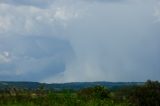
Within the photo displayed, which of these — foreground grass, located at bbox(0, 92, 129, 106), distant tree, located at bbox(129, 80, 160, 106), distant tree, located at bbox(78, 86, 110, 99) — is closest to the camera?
foreground grass, located at bbox(0, 92, 129, 106)

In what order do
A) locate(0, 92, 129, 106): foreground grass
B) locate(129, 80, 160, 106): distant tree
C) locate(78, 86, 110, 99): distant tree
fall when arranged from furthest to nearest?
locate(129, 80, 160, 106): distant tree
locate(78, 86, 110, 99): distant tree
locate(0, 92, 129, 106): foreground grass

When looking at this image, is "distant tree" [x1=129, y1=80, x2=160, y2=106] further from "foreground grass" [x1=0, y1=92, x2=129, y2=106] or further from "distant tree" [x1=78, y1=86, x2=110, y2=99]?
"foreground grass" [x1=0, y1=92, x2=129, y2=106]

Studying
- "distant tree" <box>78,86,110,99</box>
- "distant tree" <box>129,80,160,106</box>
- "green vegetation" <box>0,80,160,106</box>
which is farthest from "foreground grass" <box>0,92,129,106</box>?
"distant tree" <box>129,80,160,106</box>

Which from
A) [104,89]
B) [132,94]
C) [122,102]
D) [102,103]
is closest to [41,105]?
[102,103]

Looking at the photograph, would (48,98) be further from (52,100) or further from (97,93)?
(97,93)

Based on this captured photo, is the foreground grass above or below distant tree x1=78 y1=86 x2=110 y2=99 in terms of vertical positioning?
below

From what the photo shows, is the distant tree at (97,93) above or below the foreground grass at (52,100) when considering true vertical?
above

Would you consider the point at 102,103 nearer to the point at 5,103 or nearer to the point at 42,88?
the point at 42,88

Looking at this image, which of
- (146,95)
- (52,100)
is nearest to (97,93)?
(52,100)

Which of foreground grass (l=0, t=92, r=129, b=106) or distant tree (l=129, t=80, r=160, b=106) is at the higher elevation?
distant tree (l=129, t=80, r=160, b=106)

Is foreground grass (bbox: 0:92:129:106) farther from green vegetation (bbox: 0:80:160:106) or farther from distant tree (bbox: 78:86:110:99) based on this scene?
distant tree (bbox: 78:86:110:99)

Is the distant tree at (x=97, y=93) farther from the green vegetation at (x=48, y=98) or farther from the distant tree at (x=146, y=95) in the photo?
the distant tree at (x=146, y=95)

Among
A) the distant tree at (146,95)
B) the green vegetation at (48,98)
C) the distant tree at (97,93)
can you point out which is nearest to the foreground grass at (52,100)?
the green vegetation at (48,98)

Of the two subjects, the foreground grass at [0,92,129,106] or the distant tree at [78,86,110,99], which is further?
the distant tree at [78,86,110,99]
